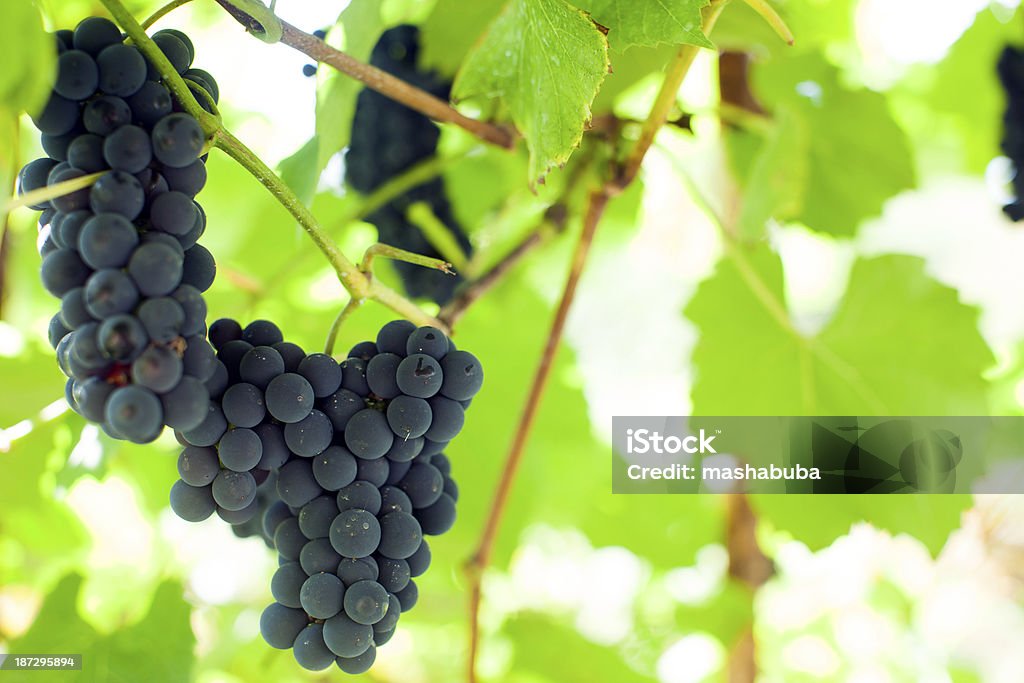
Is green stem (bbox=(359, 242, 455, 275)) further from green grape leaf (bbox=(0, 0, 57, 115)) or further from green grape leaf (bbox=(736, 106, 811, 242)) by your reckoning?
green grape leaf (bbox=(736, 106, 811, 242))

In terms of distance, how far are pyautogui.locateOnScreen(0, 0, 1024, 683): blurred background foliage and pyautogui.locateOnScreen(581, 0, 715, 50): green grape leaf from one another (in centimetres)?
2

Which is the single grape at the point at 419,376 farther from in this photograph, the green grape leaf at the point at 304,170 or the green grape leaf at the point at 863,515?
the green grape leaf at the point at 863,515

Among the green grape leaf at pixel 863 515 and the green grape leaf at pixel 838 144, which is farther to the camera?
the green grape leaf at pixel 838 144

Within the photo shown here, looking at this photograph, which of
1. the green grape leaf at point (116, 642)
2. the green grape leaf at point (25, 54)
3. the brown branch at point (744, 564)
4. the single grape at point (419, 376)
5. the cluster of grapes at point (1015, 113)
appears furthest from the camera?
the brown branch at point (744, 564)

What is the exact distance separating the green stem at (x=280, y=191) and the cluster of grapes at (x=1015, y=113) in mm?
883

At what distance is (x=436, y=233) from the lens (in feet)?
3.05

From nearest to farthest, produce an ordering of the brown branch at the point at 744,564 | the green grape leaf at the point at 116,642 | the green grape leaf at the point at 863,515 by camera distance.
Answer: the green grape leaf at the point at 116,642 → the green grape leaf at the point at 863,515 → the brown branch at the point at 744,564

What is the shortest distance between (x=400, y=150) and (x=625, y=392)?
1.00m

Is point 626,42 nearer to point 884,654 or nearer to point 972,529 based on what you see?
point 884,654

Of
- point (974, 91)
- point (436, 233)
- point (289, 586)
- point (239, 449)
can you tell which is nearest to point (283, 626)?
point (289, 586)

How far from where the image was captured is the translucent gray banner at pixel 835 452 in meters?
0.87

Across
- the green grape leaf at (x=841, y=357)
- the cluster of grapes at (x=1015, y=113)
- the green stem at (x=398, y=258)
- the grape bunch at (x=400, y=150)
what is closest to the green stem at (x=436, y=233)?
the grape bunch at (x=400, y=150)

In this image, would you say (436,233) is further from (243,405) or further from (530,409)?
(243,405)

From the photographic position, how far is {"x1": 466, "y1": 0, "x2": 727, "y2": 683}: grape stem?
2.15 feet
